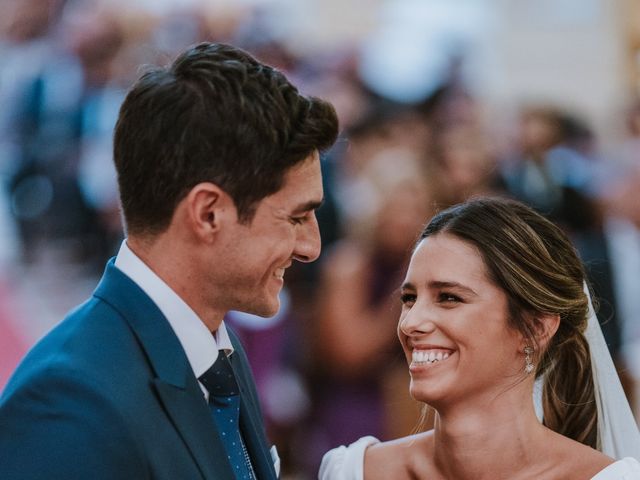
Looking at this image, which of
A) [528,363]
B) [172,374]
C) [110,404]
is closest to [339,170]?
[528,363]

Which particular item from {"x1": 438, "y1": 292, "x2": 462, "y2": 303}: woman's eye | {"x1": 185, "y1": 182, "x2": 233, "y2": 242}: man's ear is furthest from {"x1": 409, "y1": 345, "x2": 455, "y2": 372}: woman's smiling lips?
{"x1": 185, "y1": 182, "x2": 233, "y2": 242}: man's ear

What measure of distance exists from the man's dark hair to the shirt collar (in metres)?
0.07

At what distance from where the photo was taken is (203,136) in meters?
1.89

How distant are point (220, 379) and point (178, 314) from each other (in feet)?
0.59

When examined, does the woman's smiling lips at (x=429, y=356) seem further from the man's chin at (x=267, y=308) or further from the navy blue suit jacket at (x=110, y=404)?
the navy blue suit jacket at (x=110, y=404)

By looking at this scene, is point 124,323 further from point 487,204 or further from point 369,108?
point 369,108

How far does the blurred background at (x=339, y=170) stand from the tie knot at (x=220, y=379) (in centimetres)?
282

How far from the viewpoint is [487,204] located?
2549 mm

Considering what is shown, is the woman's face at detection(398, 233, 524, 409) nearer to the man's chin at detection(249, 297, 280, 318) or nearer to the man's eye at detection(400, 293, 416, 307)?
the man's eye at detection(400, 293, 416, 307)

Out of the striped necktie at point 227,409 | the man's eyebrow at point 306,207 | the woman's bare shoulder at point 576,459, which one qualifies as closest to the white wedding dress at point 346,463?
the woman's bare shoulder at point 576,459

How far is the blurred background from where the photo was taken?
5312mm

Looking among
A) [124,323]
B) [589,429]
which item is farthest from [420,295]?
[124,323]

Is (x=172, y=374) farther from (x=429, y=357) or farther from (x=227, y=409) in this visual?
(x=429, y=357)

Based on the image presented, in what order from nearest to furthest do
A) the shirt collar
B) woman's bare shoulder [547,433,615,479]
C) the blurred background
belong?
the shirt collar
woman's bare shoulder [547,433,615,479]
the blurred background
